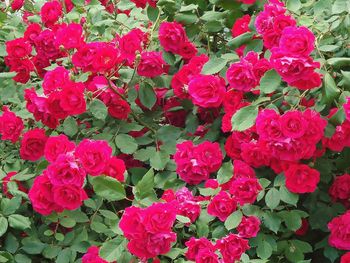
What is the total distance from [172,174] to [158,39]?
569mm

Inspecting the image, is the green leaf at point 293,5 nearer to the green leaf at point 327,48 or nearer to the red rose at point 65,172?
the green leaf at point 327,48

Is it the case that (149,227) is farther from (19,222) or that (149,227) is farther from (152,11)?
(152,11)

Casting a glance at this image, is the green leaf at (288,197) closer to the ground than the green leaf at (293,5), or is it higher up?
closer to the ground

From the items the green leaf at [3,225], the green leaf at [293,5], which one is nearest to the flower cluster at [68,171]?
the green leaf at [3,225]

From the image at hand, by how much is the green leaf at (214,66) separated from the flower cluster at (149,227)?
732mm

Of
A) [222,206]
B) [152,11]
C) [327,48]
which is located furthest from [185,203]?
[152,11]

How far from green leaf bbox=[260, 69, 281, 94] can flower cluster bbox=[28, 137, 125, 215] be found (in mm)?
502

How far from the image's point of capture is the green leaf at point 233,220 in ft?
6.79

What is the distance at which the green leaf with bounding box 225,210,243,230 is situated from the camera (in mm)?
2070

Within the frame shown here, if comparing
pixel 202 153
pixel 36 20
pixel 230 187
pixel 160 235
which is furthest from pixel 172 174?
pixel 36 20

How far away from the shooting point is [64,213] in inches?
86.3

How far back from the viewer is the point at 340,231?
2.15 metres

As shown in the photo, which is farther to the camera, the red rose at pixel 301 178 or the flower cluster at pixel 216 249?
the red rose at pixel 301 178

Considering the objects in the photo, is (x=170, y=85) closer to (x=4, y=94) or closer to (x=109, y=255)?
(x=4, y=94)
